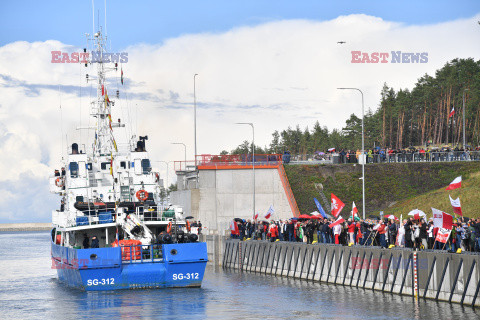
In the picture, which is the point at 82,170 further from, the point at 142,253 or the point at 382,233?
the point at 382,233

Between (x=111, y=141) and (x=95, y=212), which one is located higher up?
(x=111, y=141)

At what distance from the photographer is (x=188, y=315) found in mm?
32438

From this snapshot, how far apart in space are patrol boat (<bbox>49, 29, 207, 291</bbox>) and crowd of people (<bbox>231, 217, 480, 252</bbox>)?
7755 millimetres

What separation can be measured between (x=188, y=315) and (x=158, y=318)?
4.68 ft

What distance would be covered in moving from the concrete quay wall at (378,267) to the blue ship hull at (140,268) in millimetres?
7539

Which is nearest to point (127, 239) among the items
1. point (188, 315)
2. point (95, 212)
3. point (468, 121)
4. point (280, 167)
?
point (95, 212)

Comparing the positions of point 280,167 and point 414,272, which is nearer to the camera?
point 414,272

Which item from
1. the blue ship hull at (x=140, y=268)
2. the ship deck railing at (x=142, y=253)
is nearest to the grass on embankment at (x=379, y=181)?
the blue ship hull at (x=140, y=268)

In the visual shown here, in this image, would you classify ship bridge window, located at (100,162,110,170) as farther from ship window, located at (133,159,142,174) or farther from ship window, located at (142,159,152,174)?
ship window, located at (142,159,152,174)

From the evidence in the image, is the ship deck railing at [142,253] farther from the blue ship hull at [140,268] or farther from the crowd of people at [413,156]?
the crowd of people at [413,156]

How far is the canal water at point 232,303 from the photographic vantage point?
31516 millimetres

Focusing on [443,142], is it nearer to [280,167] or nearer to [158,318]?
[280,167]

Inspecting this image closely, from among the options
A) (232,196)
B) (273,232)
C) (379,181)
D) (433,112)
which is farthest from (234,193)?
(433,112)

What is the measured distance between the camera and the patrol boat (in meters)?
37.1
